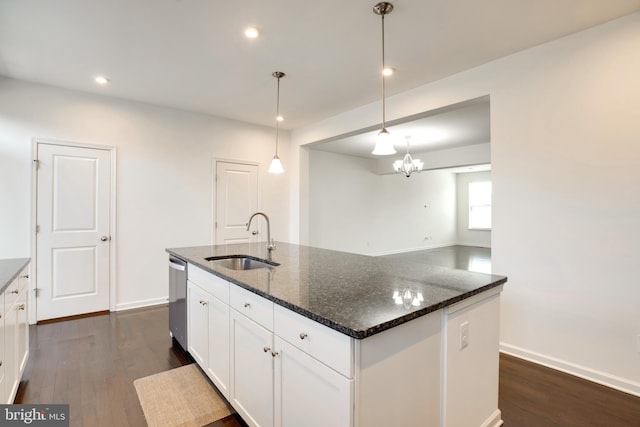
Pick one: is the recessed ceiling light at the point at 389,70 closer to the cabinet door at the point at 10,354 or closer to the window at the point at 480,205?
the cabinet door at the point at 10,354

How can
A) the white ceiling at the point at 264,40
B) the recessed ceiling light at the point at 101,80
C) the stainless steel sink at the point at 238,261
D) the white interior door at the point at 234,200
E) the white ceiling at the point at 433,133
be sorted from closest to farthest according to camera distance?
the white ceiling at the point at 264,40
the stainless steel sink at the point at 238,261
the recessed ceiling light at the point at 101,80
the white ceiling at the point at 433,133
the white interior door at the point at 234,200

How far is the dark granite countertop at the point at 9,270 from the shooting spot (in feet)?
5.30

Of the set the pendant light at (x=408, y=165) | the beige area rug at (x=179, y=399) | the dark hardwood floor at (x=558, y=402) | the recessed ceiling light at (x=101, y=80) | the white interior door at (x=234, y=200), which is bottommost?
the dark hardwood floor at (x=558, y=402)

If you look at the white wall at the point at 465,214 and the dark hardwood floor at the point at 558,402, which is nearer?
the dark hardwood floor at the point at 558,402

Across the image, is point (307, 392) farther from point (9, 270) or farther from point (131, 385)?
point (9, 270)

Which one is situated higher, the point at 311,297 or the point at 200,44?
the point at 200,44

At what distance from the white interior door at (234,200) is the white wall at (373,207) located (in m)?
1.91

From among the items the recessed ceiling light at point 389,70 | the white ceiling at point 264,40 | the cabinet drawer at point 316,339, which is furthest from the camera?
the recessed ceiling light at point 389,70

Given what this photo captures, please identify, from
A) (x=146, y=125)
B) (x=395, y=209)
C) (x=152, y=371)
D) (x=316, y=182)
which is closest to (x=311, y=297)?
(x=152, y=371)

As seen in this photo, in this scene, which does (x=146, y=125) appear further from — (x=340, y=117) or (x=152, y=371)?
(x=152, y=371)

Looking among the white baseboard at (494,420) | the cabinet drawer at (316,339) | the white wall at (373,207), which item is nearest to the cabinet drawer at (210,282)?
the cabinet drawer at (316,339)

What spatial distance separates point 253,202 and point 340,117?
1.98 meters

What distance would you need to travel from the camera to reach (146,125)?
→ 4.08 m

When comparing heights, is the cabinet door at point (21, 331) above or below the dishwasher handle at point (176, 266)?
below
